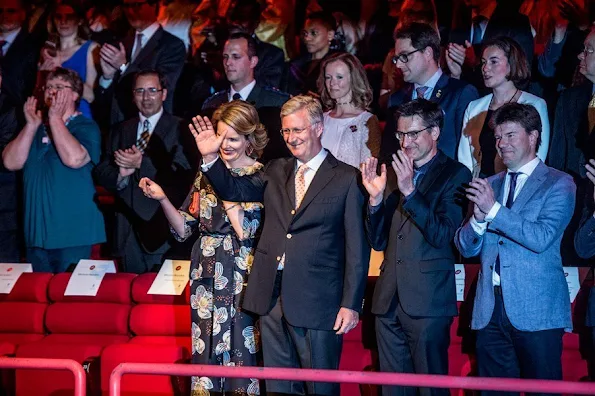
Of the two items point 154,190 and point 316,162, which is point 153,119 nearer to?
point 154,190

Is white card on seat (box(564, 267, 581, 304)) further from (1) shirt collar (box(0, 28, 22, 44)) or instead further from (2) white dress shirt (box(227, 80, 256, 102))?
(1) shirt collar (box(0, 28, 22, 44))

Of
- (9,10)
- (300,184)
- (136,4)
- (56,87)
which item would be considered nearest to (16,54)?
(9,10)

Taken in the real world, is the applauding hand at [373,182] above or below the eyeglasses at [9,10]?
below

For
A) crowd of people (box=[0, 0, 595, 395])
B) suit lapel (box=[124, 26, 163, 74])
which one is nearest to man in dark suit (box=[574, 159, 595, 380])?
crowd of people (box=[0, 0, 595, 395])

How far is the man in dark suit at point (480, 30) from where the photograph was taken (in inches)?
249

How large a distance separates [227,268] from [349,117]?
1.32 meters

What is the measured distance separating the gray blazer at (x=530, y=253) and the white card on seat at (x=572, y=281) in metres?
0.41

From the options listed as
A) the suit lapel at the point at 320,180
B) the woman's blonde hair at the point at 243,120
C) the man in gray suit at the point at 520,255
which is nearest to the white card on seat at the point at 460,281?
the man in gray suit at the point at 520,255

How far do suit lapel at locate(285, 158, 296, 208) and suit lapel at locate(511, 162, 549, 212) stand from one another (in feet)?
3.34

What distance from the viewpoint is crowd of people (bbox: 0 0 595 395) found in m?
4.68

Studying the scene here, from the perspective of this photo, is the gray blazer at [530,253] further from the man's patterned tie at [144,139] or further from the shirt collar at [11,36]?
the shirt collar at [11,36]

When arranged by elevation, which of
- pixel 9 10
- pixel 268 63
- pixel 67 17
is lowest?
pixel 268 63

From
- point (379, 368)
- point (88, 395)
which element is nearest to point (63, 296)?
point (88, 395)

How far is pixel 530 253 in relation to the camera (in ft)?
15.2
